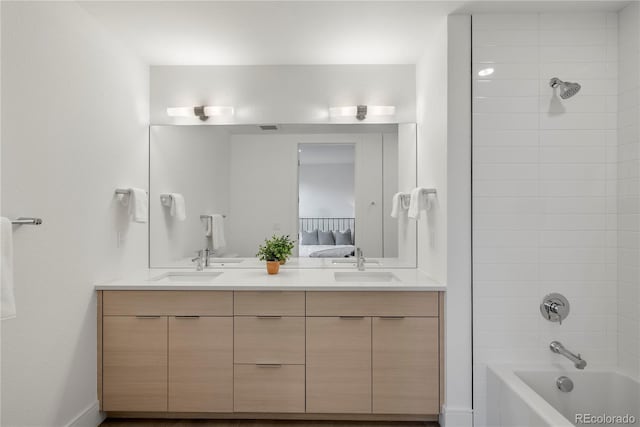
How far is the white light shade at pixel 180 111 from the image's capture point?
9.39ft

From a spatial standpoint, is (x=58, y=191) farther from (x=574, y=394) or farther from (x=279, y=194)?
(x=574, y=394)

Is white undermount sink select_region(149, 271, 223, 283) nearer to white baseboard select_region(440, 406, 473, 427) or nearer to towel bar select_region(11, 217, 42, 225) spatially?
towel bar select_region(11, 217, 42, 225)

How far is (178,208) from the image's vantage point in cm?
285

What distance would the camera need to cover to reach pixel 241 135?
290 centimetres

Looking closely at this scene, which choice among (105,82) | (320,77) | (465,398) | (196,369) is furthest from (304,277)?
(105,82)

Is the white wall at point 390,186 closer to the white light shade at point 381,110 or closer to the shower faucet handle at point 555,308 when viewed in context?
the white light shade at point 381,110

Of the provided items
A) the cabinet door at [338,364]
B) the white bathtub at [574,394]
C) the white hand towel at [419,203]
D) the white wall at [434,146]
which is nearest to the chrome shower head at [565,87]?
the white wall at [434,146]

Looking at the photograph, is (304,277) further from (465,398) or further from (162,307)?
(465,398)

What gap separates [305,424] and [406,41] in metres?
2.47

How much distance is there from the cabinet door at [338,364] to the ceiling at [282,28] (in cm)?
174

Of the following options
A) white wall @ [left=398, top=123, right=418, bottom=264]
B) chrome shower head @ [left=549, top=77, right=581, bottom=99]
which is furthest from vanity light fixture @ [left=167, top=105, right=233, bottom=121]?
chrome shower head @ [left=549, top=77, right=581, bottom=99]

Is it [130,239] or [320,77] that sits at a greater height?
[320,77]

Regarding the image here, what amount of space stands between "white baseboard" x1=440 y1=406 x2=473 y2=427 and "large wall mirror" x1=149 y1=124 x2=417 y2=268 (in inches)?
43.9

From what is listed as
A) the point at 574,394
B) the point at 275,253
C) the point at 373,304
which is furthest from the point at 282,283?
the point at 574,394
